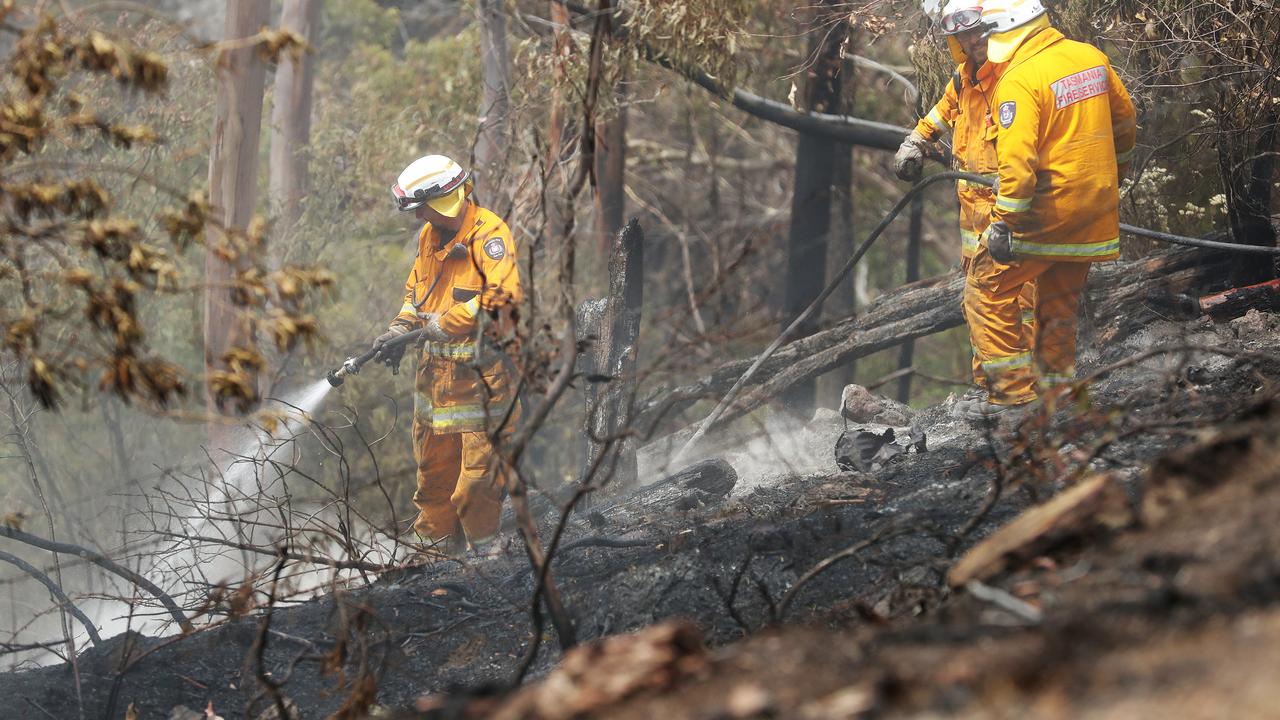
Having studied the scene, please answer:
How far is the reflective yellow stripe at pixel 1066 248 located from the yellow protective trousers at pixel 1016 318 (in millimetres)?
86

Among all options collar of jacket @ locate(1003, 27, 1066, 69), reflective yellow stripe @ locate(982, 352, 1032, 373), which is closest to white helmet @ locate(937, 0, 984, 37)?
collar of jacket @ locate(1003, 27, 1066, 69)

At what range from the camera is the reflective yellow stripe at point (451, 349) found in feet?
20.5

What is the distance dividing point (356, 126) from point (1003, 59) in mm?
9718

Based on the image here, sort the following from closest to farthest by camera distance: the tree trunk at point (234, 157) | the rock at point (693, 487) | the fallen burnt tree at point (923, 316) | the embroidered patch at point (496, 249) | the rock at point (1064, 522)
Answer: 1. the rock at point (1064, 522)
2. the rock at point (693, 487)
3. the embroidered patch at point (496, 249)
4. the fallen burnt tree at point (923, 316)
5. the tree trunk at point (234, 157)

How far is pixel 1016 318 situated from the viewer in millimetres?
5918

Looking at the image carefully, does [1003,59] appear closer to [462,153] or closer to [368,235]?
[462,153]

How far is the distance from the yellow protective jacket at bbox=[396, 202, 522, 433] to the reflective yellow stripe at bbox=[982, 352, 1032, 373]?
244cm

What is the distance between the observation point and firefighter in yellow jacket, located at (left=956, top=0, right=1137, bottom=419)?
18.1 ft

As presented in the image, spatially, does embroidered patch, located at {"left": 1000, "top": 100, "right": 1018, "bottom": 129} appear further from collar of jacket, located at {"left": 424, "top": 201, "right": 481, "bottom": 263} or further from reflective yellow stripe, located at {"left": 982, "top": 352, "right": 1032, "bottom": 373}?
collar of jacket, located at {"left": 424, "top": 201, "right": 481, "bottom": 263}

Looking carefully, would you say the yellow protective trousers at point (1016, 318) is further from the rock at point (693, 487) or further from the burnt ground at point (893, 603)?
the rock at point (693, 487)

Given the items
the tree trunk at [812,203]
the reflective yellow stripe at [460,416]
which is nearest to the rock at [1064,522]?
the reflective yellow stripe at [460,416]

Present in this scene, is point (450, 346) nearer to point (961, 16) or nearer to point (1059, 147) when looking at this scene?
point (961, 16)

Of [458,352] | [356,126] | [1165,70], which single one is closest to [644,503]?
[458,352]

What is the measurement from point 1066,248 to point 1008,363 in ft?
A: 2.04
